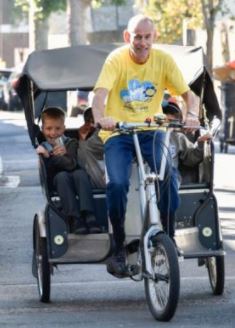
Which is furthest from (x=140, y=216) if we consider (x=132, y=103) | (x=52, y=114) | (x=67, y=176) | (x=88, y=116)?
(x=88, y=116)

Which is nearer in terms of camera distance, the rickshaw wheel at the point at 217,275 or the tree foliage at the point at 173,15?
the rickshaw wheel at the point at 217,275

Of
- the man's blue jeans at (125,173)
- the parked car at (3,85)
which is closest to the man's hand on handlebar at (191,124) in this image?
the man's blue jeans at (125,173)

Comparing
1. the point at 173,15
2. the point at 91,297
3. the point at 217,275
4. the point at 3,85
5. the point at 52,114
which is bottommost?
the point at 3,85

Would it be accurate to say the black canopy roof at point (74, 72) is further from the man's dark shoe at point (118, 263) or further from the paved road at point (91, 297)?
the man's dark shoe at point (118, 263)

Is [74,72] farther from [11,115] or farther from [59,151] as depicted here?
[11,115]

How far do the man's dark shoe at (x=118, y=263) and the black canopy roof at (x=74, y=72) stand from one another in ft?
5.06

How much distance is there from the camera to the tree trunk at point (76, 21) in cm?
5897

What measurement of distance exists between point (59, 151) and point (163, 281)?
5.99 feet

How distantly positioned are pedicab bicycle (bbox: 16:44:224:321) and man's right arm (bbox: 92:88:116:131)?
4.7 inches

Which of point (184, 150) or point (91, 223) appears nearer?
point (91, 223)

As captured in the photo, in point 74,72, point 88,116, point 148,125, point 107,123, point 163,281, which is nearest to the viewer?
point 163,281

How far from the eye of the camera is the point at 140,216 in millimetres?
9953

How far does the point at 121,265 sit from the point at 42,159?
1122 mm

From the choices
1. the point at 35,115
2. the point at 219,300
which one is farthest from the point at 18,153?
the point at 219,300
